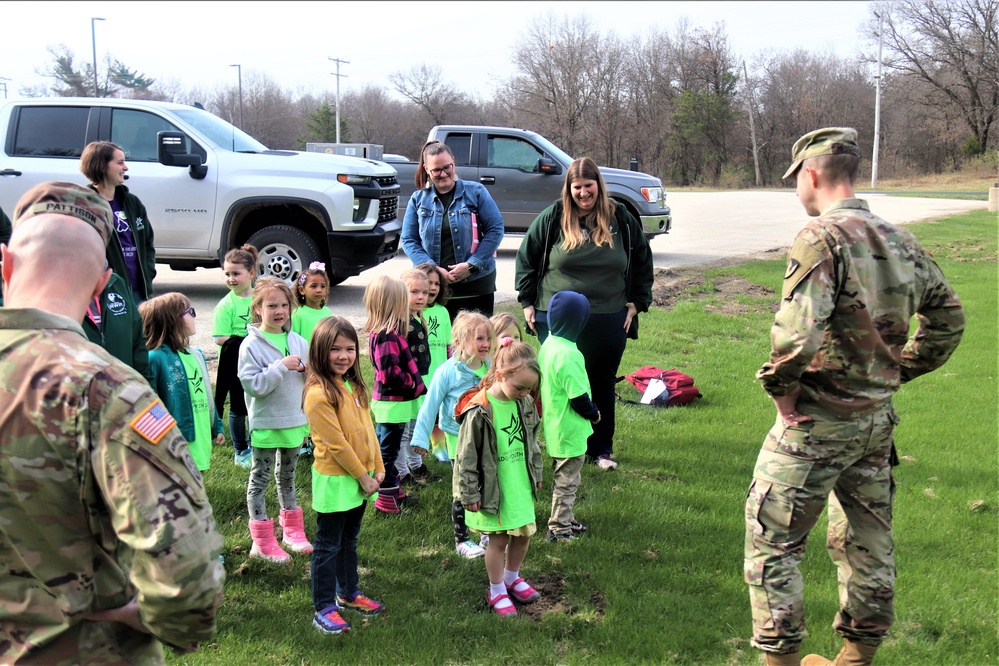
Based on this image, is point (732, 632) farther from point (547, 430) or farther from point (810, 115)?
point (810, 115)

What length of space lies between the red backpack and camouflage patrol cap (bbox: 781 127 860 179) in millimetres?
4067

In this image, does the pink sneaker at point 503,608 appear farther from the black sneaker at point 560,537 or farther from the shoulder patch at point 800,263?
the shoulder patch at point 800,263

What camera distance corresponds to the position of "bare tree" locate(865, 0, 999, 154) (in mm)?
58250

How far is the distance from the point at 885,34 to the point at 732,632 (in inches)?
2692

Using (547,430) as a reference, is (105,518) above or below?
above

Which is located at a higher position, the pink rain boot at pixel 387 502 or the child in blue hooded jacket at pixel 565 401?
the child in blue hooded jacket at pixel 565 401

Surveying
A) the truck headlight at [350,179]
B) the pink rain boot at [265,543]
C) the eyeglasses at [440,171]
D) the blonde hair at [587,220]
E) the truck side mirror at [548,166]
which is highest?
the truck side mirror at [548,166]

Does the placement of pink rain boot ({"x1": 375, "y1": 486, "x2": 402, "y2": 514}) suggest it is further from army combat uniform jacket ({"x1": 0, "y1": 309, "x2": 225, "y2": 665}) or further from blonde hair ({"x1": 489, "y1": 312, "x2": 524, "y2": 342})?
army combat uniform jacket ({"x1": 0, "y1": 309, "x2": 225, "y2": 665})

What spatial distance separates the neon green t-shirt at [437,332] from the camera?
5.60 meters

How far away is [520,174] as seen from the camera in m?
14.5

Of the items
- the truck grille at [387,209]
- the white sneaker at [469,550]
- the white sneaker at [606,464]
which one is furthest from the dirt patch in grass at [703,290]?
the white sneaker at [469,550]

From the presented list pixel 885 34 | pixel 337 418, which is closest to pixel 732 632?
pixel 337 418

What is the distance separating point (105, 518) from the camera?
1689mm

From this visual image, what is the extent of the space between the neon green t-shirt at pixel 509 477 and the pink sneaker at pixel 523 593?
1.18 ft
